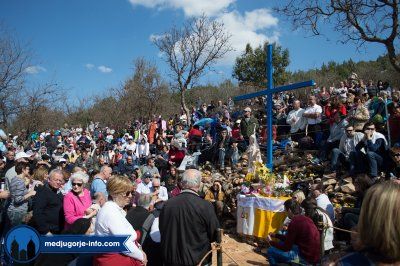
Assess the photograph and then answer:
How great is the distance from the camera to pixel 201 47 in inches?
917

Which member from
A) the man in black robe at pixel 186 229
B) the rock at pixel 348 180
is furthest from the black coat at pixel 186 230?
the rock at pixel 348 180

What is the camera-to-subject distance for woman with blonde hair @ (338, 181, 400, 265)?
61.5 inches

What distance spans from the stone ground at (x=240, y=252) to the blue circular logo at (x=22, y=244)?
3818 mm

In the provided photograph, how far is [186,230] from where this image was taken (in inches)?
136

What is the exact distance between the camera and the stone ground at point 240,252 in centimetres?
640

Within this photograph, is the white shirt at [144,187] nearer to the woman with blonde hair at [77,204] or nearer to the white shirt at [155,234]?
the woman with blonde hair at [77,204]

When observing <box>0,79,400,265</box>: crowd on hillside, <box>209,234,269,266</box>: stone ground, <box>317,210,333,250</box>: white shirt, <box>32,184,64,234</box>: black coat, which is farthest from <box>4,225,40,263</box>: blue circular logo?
<box>317,210,333,250</box>: white shirt

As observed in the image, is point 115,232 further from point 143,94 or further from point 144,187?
point 143,94

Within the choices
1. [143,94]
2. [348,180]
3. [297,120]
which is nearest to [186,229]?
[348,180]

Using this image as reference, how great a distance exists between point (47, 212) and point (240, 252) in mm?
4027

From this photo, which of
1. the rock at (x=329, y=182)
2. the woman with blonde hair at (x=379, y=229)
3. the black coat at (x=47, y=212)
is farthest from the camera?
the rock at (x=329, y=182)

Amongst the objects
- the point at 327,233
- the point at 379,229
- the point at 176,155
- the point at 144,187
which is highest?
the point at 379,229

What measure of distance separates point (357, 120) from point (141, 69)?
75.2 feet

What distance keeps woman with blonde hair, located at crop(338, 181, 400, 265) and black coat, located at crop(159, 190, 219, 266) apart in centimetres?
199
